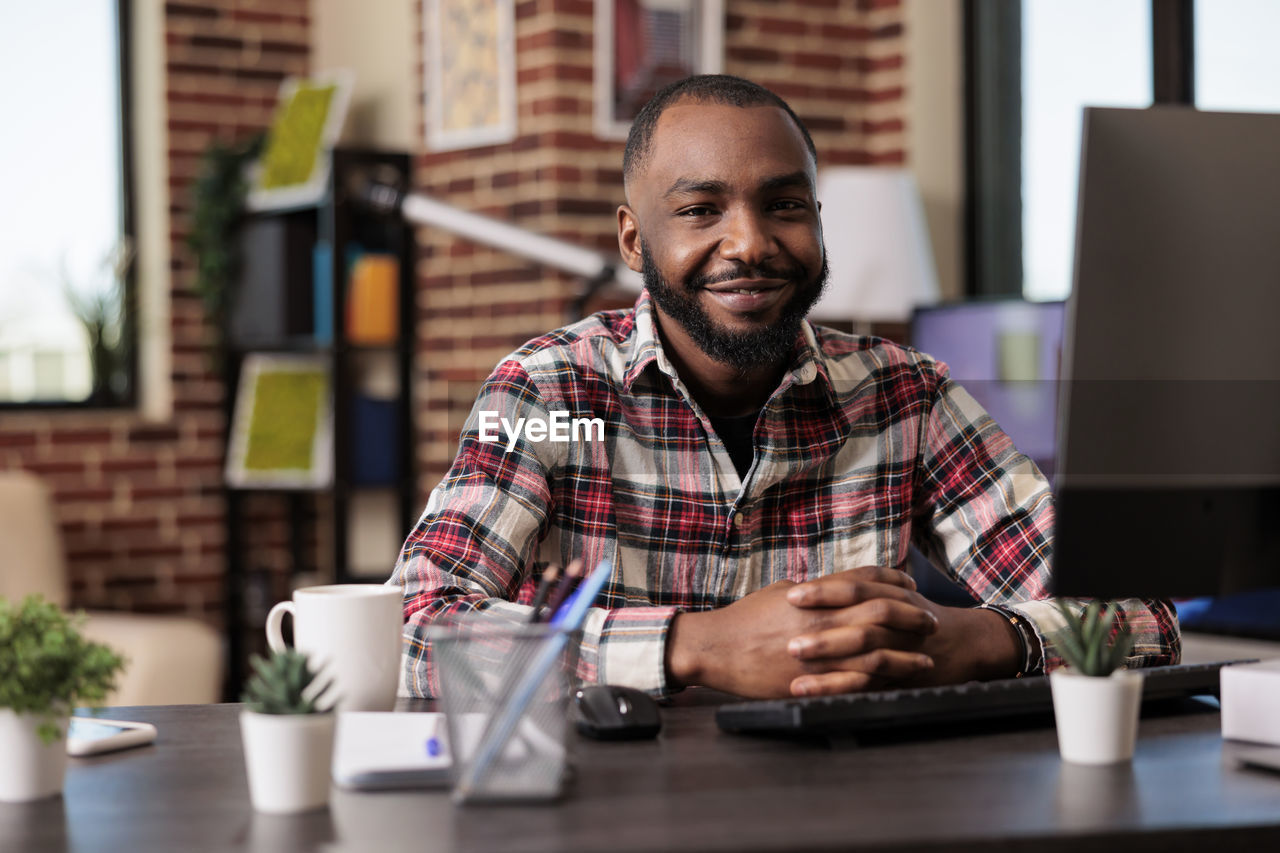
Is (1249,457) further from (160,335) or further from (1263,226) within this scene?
(160,335)

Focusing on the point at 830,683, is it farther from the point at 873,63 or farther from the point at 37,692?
the point at 873,63

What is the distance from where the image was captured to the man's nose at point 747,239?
5.00 ft

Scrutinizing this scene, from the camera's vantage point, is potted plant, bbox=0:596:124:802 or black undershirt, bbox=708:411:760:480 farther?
black undershirt, bbox=708:411:760:480

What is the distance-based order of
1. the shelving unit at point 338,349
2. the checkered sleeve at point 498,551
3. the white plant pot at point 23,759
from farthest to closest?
1. the shelving unit at point 338,349
2. the checkered sleeve at point 498,551
3. the white plant pot at point 23,759

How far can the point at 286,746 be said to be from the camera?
2.93 ft

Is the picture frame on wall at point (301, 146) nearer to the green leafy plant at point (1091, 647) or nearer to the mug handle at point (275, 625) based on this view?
the mug handle at point (275, 625)

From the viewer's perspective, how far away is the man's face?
5.04 ft

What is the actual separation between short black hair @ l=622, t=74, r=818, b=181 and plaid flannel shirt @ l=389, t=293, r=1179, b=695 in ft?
0.56

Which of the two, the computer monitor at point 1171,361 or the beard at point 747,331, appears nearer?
the computer monitor at point 1171,361

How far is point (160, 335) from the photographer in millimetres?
4434

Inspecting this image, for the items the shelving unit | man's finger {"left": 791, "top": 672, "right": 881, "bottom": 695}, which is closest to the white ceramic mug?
man's finger {"left": 791, "top": 672, "right": 881, "bottom": 695}

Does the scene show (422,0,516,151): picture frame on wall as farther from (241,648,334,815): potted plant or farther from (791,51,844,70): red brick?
(241,648,334,815): potted plant

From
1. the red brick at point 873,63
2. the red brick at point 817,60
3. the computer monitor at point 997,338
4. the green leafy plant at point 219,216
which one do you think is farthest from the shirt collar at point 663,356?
the green leafy plant at point 219,216

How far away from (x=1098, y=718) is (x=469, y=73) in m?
2.88
